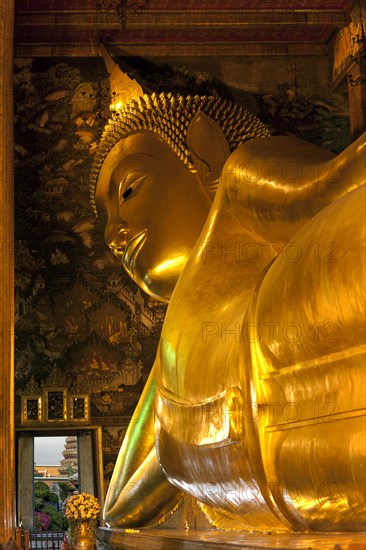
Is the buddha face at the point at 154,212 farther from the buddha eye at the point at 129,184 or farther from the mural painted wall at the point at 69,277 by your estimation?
the mural painted wall at the point at 69,277

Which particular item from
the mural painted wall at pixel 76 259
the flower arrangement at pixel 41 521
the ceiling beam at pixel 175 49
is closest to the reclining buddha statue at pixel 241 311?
the mural painted wall at pixel 76 259

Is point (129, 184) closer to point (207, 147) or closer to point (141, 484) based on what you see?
point (207, 147)

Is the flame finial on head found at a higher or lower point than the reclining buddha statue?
higher

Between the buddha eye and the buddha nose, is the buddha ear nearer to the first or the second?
the buddha eye

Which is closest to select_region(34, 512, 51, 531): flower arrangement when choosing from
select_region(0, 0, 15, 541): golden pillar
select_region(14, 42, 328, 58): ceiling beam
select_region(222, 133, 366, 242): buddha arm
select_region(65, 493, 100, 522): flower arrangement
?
select_region(0, 0, 15, 541): golden pillar

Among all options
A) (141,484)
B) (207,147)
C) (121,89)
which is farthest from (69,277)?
(207,147)

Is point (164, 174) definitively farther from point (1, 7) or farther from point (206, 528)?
point (1, 7)

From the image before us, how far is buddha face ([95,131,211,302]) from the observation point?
4508 mm

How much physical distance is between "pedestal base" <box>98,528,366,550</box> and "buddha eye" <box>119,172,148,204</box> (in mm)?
1616

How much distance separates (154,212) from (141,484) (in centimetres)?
132

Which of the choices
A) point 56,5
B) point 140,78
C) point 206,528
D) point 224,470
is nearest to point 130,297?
point 140,78

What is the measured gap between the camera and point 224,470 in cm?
303

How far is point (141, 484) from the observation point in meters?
4.51

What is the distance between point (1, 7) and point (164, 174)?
2409 mm
